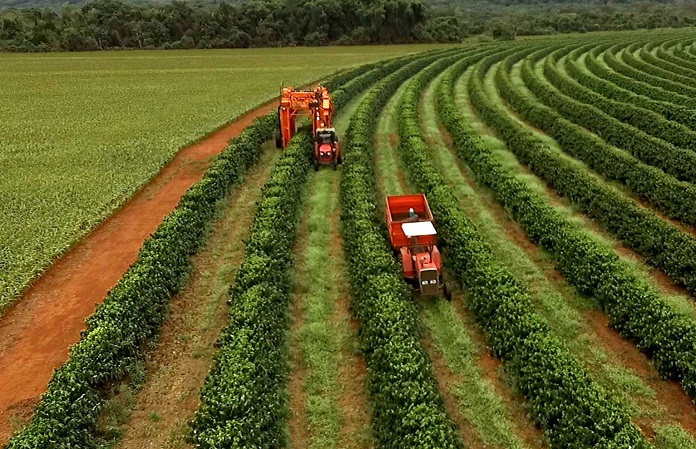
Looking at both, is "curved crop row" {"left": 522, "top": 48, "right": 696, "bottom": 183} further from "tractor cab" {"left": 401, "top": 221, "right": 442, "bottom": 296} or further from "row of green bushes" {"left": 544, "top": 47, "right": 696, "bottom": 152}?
"tractor cab" {"left": 401, "top": 221, "right": 442, "bottom": 296}

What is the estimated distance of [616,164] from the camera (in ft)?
84.8

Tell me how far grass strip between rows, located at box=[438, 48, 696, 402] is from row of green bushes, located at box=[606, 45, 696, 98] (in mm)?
24482

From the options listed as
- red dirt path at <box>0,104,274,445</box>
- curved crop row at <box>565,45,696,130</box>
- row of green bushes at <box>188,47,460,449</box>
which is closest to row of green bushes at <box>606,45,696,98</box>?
curved crop row at <box>565,45,696,130</box>

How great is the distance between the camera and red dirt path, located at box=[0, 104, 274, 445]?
13.8 meters

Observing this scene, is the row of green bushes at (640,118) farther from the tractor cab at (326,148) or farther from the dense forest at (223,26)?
the dense forest at (223,26)

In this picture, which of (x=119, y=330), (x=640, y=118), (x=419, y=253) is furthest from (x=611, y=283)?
(x=640, y=118)

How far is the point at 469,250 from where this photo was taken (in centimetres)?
1730

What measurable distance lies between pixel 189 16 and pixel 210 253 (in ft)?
311

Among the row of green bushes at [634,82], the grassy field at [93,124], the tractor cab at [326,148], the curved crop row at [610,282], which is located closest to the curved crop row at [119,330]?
the grassy field at [93,124]

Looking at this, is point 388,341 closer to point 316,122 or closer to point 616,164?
point 616,164

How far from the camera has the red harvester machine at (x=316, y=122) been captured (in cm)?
2777

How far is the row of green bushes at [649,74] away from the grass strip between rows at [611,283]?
2448 cm

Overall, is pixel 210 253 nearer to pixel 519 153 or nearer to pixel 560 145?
pixel 519 153

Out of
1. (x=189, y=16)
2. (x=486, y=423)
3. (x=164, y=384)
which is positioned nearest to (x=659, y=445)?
(x=486, y=423)
